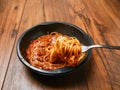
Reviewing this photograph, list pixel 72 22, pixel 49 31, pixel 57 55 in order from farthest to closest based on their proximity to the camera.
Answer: pixel 72 22 < pixel 49 31 < pixel 57 55

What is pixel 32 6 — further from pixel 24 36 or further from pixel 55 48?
pixel 55 48

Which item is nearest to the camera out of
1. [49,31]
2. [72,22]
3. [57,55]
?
[57,55]

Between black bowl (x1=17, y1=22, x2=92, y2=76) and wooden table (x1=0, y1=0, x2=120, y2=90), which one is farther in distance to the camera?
black bowl (x1=17, y1=22, x2=92, y2=76)

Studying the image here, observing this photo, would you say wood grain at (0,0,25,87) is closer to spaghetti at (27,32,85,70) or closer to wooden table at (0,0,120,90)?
wooden table at (0,0,120,90)

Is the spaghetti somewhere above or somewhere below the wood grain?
below

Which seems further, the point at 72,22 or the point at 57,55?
the point at 72,22

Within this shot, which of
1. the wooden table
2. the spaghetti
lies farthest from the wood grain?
the spaghetti

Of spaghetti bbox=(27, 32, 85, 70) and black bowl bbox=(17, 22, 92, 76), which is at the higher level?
black bowl bbox=(17, 22, 92, 76)

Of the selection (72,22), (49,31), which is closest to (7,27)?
(49,31)

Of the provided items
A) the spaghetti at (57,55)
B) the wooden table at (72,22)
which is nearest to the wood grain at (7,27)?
the wooden table at (72,22)

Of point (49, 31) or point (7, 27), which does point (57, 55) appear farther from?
point (7, 27)
